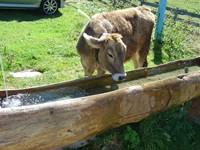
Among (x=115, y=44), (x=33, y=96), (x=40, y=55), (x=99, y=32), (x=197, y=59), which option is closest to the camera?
(x=33, y=96)

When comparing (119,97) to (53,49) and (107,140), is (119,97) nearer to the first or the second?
(107,140)

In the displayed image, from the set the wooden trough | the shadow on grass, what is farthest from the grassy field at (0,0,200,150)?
the wooden trough

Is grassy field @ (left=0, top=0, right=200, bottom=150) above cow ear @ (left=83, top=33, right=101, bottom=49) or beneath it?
beneath

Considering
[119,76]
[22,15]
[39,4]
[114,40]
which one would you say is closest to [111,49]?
[114,40]

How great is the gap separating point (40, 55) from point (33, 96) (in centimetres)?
413

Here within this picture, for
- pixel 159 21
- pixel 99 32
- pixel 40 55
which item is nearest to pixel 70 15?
pixel 159 21

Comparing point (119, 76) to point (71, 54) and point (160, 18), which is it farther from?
point (160, 18)

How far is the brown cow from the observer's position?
5.71 metres

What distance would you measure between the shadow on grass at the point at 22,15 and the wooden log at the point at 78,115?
858 cm

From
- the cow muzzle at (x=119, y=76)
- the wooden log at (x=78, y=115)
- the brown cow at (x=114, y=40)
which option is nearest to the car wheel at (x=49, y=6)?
the brown cow at (x=114, y=40)

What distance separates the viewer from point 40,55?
8.52m

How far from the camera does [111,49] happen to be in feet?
18.8

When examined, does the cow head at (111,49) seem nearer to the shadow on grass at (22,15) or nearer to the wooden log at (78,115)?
the wooden log at (78,115)

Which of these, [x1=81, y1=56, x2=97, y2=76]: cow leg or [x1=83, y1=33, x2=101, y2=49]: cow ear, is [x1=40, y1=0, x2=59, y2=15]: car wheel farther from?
[x1=83, y1=33, x2=101, y2=49]: cow ear
